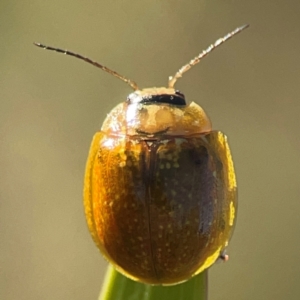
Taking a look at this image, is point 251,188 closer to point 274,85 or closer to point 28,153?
point 274,85

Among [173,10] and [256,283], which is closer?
[173,10]

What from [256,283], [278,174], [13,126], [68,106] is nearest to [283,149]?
[278,174]

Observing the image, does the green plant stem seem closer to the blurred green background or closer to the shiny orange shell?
the shiny orange shell

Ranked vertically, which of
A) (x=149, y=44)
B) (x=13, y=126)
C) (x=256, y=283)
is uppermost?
(x=149, y=44)

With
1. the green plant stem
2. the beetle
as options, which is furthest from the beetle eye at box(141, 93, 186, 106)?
the green plant stem

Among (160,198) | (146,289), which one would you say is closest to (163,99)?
(160,198)
